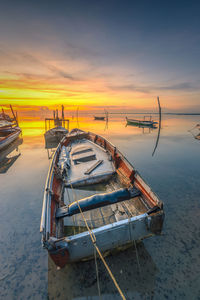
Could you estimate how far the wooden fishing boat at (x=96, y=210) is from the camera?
4020 mm

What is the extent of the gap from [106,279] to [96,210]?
9.81ft

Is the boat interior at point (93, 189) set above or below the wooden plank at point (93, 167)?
below

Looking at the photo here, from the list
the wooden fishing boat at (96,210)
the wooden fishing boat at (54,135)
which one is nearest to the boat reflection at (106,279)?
the wooden fishing boat at (96,210)

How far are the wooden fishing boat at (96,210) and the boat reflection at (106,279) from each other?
65cm

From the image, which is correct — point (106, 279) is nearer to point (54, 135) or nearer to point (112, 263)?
point (112, 263)

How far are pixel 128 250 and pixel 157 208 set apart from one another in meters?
2.20

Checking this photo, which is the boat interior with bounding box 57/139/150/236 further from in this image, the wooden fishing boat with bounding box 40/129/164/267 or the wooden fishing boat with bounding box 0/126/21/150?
the wooden fishing boat with bounding box 0/126/21/150

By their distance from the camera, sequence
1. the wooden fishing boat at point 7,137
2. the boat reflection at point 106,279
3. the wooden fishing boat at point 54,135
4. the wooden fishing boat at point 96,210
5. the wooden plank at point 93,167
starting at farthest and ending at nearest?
1. the wooden fishing boat at point 54,135
2. the wooden fishing boat at point 7,137
3. the wooden plank at point 93,167
4. the boat reflection at point 106,279
5. the wooden fishing boat at point 96,210

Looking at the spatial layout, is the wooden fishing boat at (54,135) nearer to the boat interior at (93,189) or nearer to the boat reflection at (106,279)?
the boat interior at (93,189)

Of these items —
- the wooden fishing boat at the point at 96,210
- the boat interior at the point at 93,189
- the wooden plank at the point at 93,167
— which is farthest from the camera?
the wooden plank at the point at 93,167

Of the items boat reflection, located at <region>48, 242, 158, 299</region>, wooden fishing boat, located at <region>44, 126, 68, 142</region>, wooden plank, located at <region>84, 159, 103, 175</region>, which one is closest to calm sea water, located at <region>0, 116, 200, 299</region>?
boat reflection, located at <region>48, 242, 158, 299</region>

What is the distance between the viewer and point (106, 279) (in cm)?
443

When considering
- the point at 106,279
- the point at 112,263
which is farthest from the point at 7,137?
the point at 106,279

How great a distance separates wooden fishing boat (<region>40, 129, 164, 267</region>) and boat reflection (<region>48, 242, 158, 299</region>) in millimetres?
651
